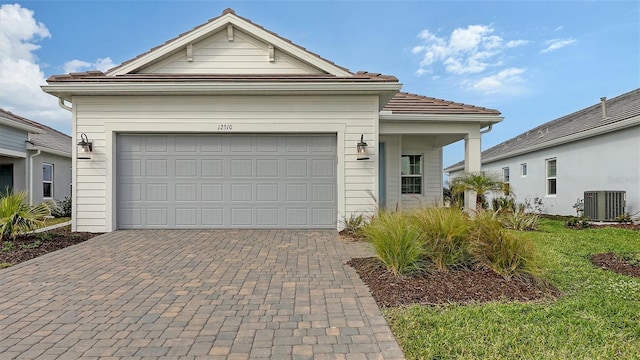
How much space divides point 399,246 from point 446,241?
695mm

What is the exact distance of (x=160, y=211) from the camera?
8.55 m

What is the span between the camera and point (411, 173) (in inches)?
489

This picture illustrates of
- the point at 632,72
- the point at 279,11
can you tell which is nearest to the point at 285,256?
the point at 279,11

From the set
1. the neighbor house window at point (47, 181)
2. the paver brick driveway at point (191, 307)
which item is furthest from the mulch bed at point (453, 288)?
the neighbor house window at point (47, 181)

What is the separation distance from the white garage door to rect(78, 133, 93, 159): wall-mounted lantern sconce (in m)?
0.62

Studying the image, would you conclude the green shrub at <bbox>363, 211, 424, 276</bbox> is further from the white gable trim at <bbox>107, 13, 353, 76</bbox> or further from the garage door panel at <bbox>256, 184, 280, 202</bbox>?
the white gable trim at <bbox>107, 13, 353, 76</bbox>

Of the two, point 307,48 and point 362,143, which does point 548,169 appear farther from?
point 307,48

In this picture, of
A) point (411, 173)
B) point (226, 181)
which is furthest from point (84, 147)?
point (411, 173)

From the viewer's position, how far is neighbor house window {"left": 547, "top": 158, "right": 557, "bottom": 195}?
14.2 m

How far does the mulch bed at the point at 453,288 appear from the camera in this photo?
375cm

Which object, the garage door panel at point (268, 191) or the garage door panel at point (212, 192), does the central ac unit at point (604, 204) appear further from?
the garage door panel at point (212, 192)

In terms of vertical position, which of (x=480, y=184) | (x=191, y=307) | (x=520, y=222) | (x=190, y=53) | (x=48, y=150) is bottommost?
(x=191, y=307)

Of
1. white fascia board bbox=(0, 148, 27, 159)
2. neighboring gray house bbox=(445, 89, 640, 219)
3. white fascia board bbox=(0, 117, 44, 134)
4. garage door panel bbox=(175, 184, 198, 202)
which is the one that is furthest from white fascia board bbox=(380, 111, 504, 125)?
white fascia board bbox=(0, 148, 27, 159)

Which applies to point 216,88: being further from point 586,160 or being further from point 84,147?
point 586,160
